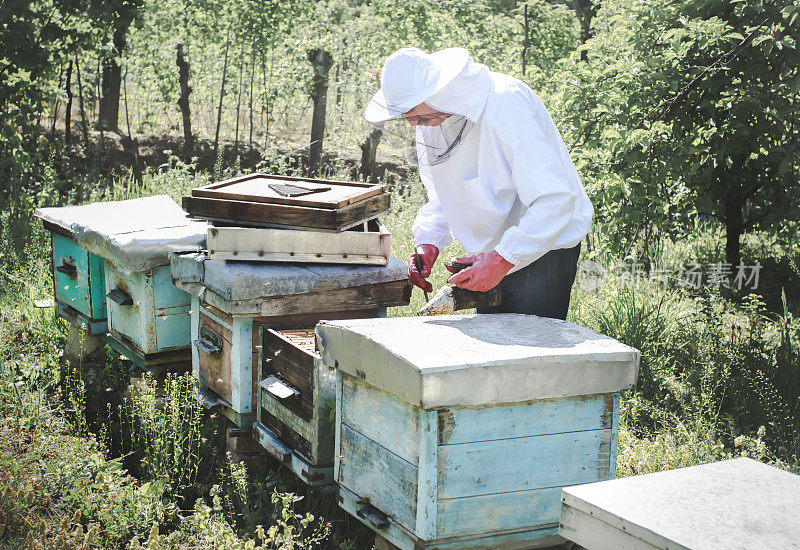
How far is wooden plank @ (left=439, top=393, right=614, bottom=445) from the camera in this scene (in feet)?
6.69

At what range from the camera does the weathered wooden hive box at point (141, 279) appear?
3.27 meters

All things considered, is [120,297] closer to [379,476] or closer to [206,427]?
[206,427]

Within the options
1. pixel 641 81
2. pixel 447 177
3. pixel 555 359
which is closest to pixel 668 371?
pixel 641 81

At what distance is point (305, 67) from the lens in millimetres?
8469

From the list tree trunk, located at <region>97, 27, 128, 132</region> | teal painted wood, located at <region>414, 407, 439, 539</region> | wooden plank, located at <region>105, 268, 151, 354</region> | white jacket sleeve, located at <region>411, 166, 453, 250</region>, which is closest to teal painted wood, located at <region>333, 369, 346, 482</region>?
teal painted wood, located at <region>414, 407, 439, 539</region>

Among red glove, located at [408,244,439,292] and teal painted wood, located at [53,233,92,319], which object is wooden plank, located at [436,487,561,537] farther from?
teal painted wood, located at [53,233,92,319]

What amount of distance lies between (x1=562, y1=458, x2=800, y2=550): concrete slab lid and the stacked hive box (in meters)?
1.13

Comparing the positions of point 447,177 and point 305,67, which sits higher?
point 305,67

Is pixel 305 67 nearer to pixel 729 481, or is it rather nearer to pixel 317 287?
pixel 317 287

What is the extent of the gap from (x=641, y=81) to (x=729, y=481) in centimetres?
290

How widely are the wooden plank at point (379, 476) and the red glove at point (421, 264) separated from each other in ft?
2.84

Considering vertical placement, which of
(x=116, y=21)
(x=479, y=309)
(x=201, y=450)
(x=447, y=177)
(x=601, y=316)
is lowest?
(x=201, y=450)

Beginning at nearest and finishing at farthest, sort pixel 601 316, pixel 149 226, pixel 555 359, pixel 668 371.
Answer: pixel 555 359 < pixel 149 226 < pixel 668 371 < pixel 601 316

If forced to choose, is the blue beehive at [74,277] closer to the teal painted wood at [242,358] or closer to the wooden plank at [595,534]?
the teal painted wood at [242,358]
